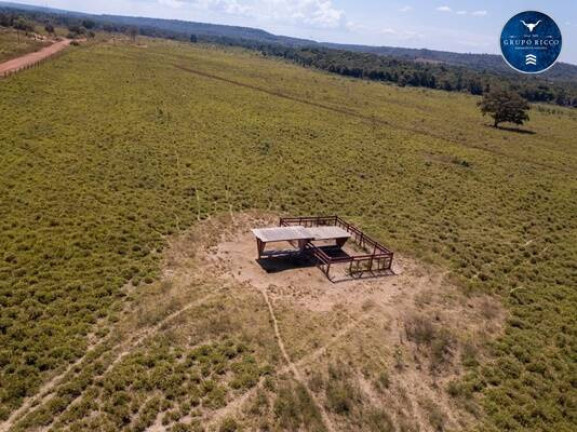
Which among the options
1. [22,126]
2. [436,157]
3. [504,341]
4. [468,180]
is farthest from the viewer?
[436,157]

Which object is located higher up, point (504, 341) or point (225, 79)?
point (225, 79)

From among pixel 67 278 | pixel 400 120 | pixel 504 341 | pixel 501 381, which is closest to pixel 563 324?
pixel 504 341

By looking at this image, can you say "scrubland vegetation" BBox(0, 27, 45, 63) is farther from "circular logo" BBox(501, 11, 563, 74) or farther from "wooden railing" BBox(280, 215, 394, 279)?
"circular logo" BBox(501, 11, 563, 74)

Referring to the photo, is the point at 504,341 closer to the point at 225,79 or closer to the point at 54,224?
the point at 54,224

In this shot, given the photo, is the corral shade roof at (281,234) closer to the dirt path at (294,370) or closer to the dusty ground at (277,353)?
the dusty ground at (277,353)

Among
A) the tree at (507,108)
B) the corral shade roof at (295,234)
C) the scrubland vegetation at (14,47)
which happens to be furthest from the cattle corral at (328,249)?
the scrubland vegetation at (14,47)

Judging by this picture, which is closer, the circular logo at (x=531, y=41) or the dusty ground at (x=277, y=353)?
the dusty ground at (x=277, y=353)

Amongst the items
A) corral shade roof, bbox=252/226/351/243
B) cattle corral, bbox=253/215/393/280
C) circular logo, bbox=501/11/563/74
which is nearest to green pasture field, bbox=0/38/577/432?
cattle corral, bbox=253/215/393/280
